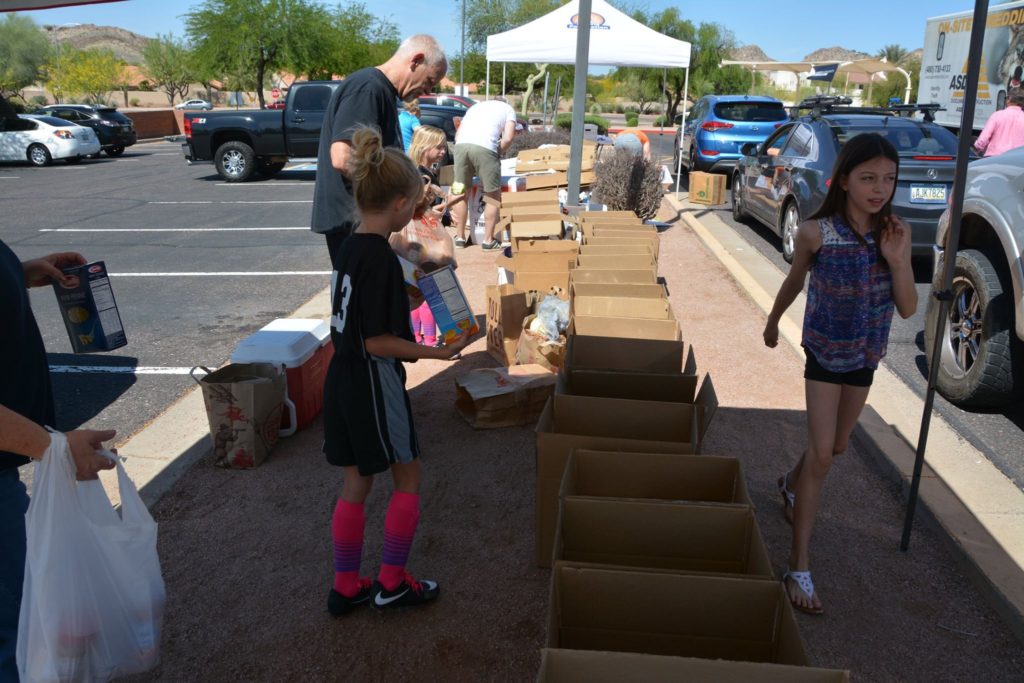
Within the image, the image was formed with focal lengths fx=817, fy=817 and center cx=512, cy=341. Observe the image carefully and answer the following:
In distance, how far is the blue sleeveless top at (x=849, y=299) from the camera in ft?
9.42

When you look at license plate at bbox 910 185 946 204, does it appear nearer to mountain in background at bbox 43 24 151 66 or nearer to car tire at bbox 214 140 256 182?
car tire at bbox 214 140 256 182

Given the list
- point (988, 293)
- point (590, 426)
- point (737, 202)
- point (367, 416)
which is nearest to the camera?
point (367, 416)

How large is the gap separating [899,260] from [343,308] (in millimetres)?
1895

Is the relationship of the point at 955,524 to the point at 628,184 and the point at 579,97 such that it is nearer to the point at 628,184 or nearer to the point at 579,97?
the point at 579,97

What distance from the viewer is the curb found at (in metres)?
2.96

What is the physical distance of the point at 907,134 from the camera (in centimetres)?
881

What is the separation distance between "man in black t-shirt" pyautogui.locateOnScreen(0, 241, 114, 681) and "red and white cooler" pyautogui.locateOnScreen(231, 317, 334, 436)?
80.4 inches

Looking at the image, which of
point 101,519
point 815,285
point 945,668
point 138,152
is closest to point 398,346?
point 101,519

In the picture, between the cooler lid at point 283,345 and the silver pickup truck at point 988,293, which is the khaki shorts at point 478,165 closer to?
the cooler lid at point 283,345

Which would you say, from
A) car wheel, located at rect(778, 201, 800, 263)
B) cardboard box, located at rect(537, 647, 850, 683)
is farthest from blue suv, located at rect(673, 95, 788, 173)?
cardboard box, located at rect(537, 647, 850, 683)

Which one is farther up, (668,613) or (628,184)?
(628,184)

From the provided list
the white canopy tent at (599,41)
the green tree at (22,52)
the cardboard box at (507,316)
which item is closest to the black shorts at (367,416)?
the cardboard box at (507,316)

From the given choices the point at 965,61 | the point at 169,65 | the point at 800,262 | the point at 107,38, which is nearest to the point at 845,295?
the point at 800,262

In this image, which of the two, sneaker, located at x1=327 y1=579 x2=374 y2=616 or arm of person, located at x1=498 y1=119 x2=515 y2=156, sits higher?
arm of person, located at x1=498 y1=119 x2=515 y2=156
